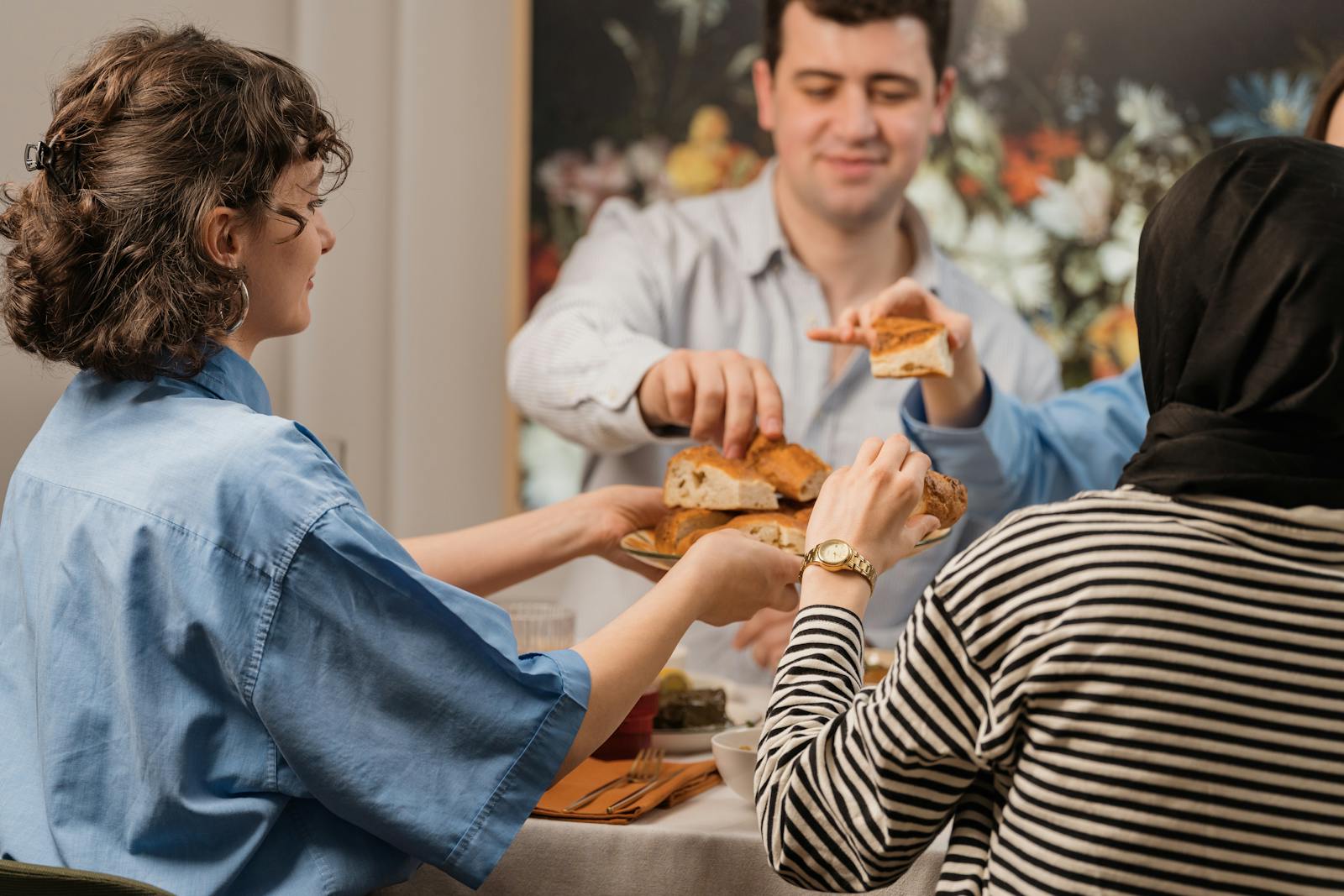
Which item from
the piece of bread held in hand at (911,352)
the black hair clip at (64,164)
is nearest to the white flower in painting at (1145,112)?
the piece of bread held in hand at (911,352)

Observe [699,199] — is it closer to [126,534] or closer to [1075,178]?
[1075,178]

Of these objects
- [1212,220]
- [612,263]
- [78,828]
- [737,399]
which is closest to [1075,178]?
[612,263]

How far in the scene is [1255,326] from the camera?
3.40ft

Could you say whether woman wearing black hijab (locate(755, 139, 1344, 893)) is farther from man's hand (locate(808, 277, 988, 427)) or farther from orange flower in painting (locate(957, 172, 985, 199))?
orange flower in painting (locate(957, 172, 985, 199))

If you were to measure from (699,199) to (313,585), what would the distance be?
2769mm

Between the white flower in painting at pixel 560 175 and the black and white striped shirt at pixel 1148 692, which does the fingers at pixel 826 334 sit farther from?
the white flower in painting at pixel 560 175

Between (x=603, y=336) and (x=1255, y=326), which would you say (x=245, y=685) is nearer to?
(x=1255, y=326)

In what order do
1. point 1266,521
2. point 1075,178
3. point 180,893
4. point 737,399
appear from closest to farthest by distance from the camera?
1. point 1266,521
2. point 180,893
3. point 737,399
4. point 1075,178

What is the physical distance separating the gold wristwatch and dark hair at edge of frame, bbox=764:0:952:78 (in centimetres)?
231

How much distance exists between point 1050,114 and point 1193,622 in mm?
3076

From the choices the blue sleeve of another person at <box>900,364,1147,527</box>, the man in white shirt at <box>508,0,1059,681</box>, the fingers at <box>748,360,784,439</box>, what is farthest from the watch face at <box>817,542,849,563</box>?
the man in white shirt at <box>508,0,1059,681</box>

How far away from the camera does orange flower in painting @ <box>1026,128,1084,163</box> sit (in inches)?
148

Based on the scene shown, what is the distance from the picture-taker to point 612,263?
3518mm

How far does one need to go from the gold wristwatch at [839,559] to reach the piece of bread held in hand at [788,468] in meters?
0.54
